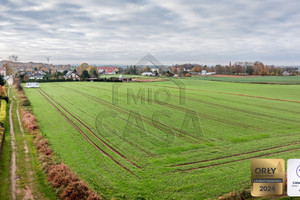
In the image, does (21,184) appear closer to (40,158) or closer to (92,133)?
(40,158)

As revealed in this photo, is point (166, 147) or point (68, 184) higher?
point (166, 147)

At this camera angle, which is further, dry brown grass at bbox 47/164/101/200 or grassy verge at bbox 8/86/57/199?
grassy verge at bbox 8/86/57/199

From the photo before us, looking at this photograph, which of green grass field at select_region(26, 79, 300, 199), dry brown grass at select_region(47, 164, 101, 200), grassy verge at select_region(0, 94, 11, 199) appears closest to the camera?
dry brown grass at select_region(47, 164, 101, 200)

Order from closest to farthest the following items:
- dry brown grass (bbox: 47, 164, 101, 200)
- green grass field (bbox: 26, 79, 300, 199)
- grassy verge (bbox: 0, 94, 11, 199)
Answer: dry brown grass (bbox: 47, 164, 101, 200), grassy verge (bbox: 0, 94, 11, 199), green grass field (bbox: 26, 79, 300, 199)

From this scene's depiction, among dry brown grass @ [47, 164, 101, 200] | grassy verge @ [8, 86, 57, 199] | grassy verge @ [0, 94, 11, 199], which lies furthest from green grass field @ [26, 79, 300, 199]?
grassy verge @ [0, 94, 11, 199]

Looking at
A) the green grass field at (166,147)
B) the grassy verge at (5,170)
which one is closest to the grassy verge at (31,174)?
the grassy verge at (5,170)

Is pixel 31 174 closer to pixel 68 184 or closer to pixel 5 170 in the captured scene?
pixel 5 170

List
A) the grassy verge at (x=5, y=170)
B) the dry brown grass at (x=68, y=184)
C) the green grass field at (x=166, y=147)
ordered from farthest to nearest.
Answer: the green grass field at (x=166, y=147) < the grassy verge at (x=5, y=170) < the dry brown grass at (x=68, y=184)

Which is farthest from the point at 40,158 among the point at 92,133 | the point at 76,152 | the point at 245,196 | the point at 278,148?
the point at 278,148

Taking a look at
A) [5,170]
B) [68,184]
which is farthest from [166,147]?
[5,170]

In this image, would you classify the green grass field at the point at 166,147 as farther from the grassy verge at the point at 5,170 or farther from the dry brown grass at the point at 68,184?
the grassy verge at the point at 5,170

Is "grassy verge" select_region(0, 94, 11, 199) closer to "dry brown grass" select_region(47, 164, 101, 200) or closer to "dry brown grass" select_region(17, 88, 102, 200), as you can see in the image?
"dry brown grass" select_region(17, 88, 102, 200)
